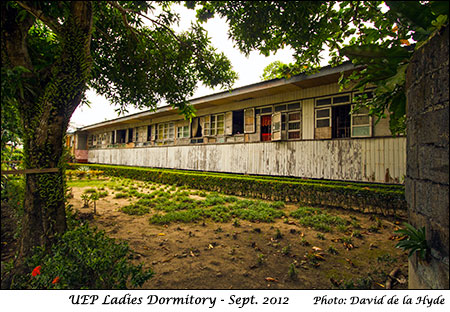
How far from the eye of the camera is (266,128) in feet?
41.3

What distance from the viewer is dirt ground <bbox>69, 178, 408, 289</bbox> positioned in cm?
294

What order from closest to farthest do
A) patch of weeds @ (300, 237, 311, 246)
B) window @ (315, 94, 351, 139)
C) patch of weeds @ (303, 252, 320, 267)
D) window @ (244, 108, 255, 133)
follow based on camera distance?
patch of weeds @ (303, 252, 320, 267) < patch of weeds @ (300, 237, 311, 246) < window @ (315, 94, 351, 139) < window @ (244, 108, 255, 133)

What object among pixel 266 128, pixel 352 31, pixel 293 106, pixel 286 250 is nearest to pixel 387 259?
pixel 286 250

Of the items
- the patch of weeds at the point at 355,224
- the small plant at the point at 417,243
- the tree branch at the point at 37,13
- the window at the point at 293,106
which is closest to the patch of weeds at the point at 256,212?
the patch of weeds at the point at 355,224

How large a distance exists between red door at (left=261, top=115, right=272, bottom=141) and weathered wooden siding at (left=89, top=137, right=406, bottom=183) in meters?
1.37

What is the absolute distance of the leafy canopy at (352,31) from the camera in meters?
1.79

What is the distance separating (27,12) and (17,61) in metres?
0.77

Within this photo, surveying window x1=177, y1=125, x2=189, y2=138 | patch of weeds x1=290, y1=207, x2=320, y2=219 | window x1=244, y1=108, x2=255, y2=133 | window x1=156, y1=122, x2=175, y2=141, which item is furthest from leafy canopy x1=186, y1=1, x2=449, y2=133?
window x1=156, y1=122, x2=175, y2=141

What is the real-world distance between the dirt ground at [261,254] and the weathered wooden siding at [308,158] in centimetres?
268

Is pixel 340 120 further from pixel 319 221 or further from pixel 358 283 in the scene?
pixel 358 283

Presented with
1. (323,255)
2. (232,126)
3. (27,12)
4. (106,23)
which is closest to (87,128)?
(232,126)

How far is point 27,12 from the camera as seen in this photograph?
10.2 feet

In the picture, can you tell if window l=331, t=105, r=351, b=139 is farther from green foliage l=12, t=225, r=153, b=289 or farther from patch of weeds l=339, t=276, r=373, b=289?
green foliage l=12, t=225, r=153, b=289

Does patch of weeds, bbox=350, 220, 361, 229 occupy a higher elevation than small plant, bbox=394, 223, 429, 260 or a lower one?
lower
